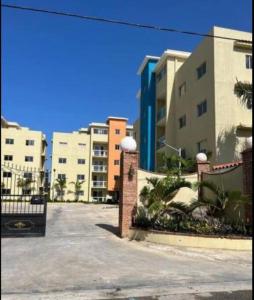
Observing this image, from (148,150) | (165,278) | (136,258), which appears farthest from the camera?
(148,150)

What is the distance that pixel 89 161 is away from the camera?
7412cm

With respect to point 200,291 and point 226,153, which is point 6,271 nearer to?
point 200,291

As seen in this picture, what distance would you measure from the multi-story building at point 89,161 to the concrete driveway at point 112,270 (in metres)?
56.8

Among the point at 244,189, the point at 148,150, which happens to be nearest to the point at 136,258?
the point at 244,189

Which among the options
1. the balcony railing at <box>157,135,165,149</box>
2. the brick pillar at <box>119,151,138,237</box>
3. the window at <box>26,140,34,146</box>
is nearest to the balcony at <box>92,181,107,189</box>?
the window at <box>26,140,34,146</box>

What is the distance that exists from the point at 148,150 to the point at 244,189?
25.9 metres

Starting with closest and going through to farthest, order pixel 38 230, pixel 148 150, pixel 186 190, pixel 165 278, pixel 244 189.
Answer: pixel 38 230 < pixel 165 278 < pixel 244 189 < pixel 186 190 < pixel 148 150

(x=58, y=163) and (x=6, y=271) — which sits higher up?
(x=58, y=163)

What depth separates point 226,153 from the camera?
88.3 feet

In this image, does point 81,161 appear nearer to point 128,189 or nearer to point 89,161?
point 89,161

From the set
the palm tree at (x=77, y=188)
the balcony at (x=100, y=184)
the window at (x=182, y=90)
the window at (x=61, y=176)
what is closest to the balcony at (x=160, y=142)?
the window at (x=182, y=90)

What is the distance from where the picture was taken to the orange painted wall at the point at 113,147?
237ft

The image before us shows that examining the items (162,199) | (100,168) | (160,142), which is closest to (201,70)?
(160,142)

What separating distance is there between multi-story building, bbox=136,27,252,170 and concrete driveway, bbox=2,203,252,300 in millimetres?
14416
